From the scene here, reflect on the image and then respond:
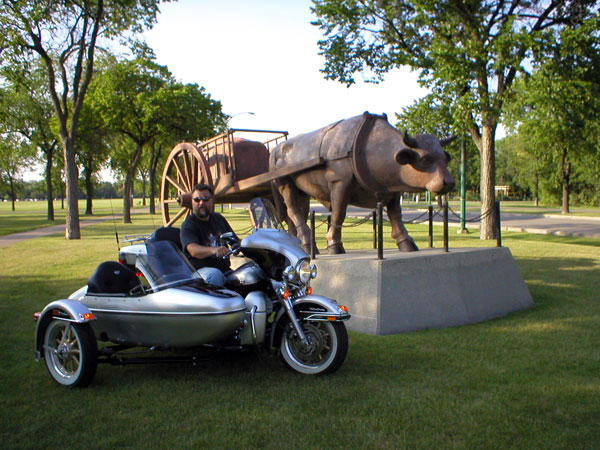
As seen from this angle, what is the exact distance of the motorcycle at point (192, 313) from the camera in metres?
4.53

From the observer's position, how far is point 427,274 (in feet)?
22.2

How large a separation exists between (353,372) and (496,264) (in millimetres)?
3615

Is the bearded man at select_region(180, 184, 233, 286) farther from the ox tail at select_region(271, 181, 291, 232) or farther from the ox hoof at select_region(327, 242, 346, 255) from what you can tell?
the ox tail at select_region(271, 181, 291, 232)

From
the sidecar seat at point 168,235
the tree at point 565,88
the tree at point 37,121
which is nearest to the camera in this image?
the sidecar seat at point 168,235

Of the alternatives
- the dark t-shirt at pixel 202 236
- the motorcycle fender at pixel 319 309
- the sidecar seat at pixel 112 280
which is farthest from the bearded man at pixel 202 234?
the motorcycle fender at pixel 319 309

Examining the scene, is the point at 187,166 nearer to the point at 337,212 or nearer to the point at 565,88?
the point at 337,212

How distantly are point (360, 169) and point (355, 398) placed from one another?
151 inches

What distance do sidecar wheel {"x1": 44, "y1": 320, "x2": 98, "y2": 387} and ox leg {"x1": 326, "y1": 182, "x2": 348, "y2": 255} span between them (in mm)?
3981

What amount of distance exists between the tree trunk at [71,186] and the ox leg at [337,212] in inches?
603

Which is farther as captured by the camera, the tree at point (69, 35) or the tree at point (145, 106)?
the tree at point (145, 106)

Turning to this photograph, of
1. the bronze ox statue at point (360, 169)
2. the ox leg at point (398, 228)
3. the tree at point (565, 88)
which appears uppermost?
the tree at point (565, 88)

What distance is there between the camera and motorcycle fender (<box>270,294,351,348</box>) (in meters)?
4.58

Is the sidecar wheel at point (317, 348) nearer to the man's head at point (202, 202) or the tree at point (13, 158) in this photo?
the man's head at point (202, 202)

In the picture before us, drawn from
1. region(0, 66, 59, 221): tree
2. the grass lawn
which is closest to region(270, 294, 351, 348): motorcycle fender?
the grass lawn
